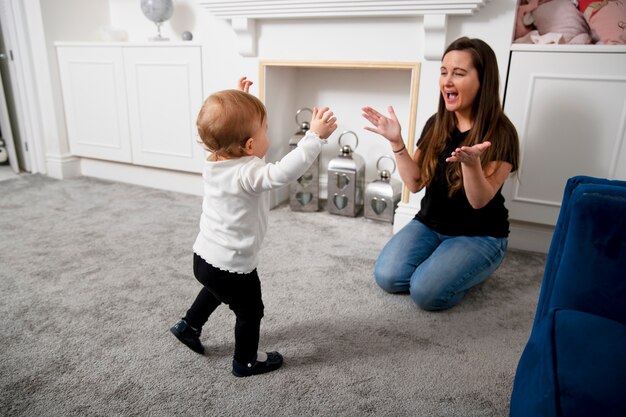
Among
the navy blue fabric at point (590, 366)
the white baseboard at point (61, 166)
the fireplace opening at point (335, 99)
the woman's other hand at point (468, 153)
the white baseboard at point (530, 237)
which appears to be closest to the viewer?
the navy blue fabric at point (590, 366)

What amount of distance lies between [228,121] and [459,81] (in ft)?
2.65

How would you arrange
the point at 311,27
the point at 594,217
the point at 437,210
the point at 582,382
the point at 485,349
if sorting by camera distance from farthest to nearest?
the point at 311,27 → the point at 437,210 → the point at 485,349 → the point at 594,217 → the point at 582,382

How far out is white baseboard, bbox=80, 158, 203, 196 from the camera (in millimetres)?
2730

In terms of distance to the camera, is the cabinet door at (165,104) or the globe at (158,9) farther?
the globe at (158,9)

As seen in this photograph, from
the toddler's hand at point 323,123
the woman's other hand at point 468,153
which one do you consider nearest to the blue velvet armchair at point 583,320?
the woman's other hand at point 468,153

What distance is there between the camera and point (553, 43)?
181 cm

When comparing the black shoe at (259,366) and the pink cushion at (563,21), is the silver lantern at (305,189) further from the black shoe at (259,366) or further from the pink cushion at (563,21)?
the black shoe at (259,366)

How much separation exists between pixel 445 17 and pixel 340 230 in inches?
39.5

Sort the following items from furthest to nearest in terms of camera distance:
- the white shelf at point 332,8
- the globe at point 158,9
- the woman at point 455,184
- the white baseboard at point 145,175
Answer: the white baseboard at point 145,175, the globe at point 158,9, the white shelf at point 332,8, the woman at point 455,184

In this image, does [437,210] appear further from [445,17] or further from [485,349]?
[445,17]

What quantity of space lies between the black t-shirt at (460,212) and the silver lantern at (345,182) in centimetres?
72

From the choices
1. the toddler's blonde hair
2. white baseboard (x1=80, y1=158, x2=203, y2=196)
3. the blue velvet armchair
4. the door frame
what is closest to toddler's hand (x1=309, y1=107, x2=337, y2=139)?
the toddler's blonde hair

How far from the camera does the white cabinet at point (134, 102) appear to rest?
254cm

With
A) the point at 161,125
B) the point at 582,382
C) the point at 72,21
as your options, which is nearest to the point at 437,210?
the point at 582,382
